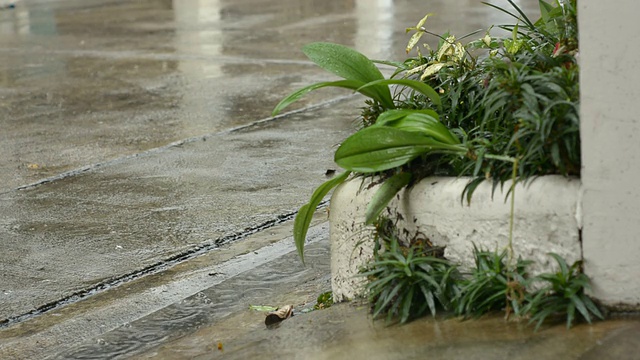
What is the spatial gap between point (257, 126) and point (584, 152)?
4.84m

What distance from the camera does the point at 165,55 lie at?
37.8ft

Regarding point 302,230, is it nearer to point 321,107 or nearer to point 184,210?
point 184,210

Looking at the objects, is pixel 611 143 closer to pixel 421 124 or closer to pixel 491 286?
pixel 491 286

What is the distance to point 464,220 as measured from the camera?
11.6 ft

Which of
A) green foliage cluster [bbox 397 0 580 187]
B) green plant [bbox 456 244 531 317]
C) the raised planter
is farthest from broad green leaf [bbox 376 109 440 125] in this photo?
green plant [bbox 456 244 531 317]

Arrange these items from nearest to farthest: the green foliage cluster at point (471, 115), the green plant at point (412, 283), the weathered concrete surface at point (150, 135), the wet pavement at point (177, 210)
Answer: the green foliage cluster at point (471, 115) < the green plant at point (412, 283) < the wet pavement at point (177, 210) < the weathered concrete surface at point (150, 135)

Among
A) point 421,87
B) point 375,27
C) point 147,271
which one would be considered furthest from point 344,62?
point 375,27

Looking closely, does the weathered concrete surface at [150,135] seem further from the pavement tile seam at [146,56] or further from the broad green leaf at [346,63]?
the broad green leaf at [346,63]

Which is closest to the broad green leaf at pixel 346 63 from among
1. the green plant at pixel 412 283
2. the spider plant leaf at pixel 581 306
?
the green plant at pixel 412 283

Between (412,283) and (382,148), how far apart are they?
47 cm

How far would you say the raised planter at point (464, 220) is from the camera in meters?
3.33

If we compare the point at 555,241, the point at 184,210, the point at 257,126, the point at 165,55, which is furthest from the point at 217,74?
the point at 555,241

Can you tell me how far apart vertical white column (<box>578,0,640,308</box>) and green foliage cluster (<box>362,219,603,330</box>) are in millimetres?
105

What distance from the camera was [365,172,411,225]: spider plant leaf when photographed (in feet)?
12.0
